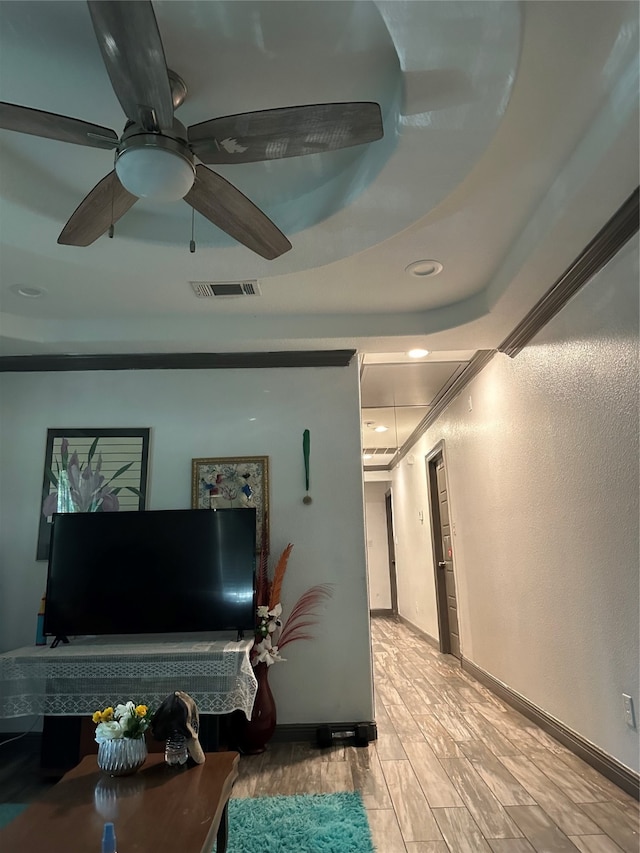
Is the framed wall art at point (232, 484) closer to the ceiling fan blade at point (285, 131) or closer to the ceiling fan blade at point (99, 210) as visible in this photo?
the ceiling fan blade at point (99, 210)

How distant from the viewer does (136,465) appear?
3.63 meters

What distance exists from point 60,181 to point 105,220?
1.85ft

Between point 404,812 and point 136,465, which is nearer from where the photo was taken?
point 404,812

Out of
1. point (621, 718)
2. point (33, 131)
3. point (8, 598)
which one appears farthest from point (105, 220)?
point (621, 718)

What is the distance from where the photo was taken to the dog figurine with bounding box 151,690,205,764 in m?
1.90

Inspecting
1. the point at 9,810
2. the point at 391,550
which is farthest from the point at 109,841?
the point at 391,550

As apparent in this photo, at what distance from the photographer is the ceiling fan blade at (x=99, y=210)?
1.87m

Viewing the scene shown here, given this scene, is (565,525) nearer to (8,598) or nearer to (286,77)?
(286,77)

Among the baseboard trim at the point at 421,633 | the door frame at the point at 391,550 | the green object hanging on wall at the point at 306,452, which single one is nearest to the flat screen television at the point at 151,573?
the green object hanging on wall at the point at 306,452

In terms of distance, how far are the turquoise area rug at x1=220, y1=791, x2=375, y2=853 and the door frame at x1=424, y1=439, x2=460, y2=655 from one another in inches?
134

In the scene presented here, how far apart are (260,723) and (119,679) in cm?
86

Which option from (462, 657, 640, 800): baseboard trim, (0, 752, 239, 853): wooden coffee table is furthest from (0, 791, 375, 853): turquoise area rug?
(462, 657, 640, 800): baseboard trim

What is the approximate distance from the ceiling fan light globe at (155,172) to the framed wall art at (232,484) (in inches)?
85.2

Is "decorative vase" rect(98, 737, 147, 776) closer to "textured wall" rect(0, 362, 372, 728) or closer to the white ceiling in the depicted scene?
"textured wall" rect(0, 362, 372, 728)
